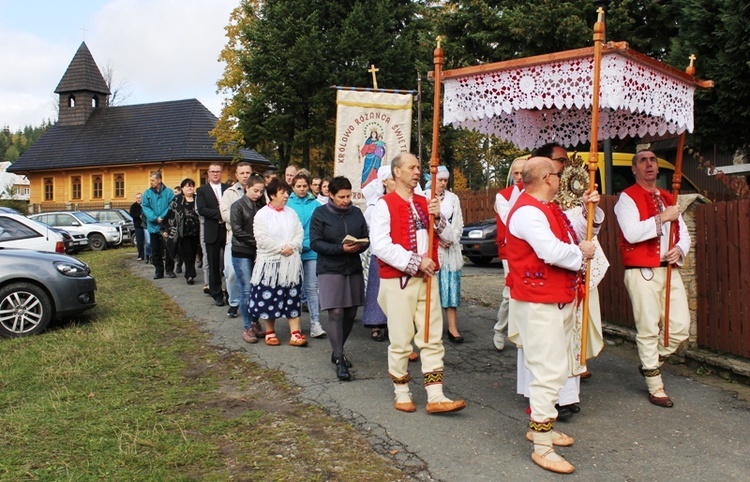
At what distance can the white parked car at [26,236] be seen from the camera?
32.4 feet

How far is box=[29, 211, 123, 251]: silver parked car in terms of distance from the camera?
959 inches

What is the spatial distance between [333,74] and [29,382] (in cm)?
2391

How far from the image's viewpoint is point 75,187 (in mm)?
45906

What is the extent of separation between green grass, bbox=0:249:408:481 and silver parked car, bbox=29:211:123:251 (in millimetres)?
17797

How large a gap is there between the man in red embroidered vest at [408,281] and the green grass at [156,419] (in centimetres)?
69

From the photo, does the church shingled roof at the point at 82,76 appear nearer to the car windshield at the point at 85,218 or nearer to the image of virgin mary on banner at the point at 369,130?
the car windshield at the point at 85,218

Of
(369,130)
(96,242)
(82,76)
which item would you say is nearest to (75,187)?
(82,76)

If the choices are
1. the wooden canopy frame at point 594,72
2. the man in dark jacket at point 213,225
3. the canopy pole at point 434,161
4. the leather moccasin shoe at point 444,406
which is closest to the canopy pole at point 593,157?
the wooden canopy frame at point 594,72

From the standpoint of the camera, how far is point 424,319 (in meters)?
4.96

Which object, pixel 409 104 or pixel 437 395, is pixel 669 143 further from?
pixel 437 395

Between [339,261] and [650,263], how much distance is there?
2.58m

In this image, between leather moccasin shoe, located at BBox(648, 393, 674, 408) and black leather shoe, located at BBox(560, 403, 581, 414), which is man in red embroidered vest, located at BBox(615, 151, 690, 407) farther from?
black leather shoe, located at BBox(560, 403, 581, 414)

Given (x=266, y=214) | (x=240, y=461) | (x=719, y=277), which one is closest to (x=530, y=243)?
(x=240, y=461)

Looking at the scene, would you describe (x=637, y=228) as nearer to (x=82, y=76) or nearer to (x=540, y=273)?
(x=540, y=273)
